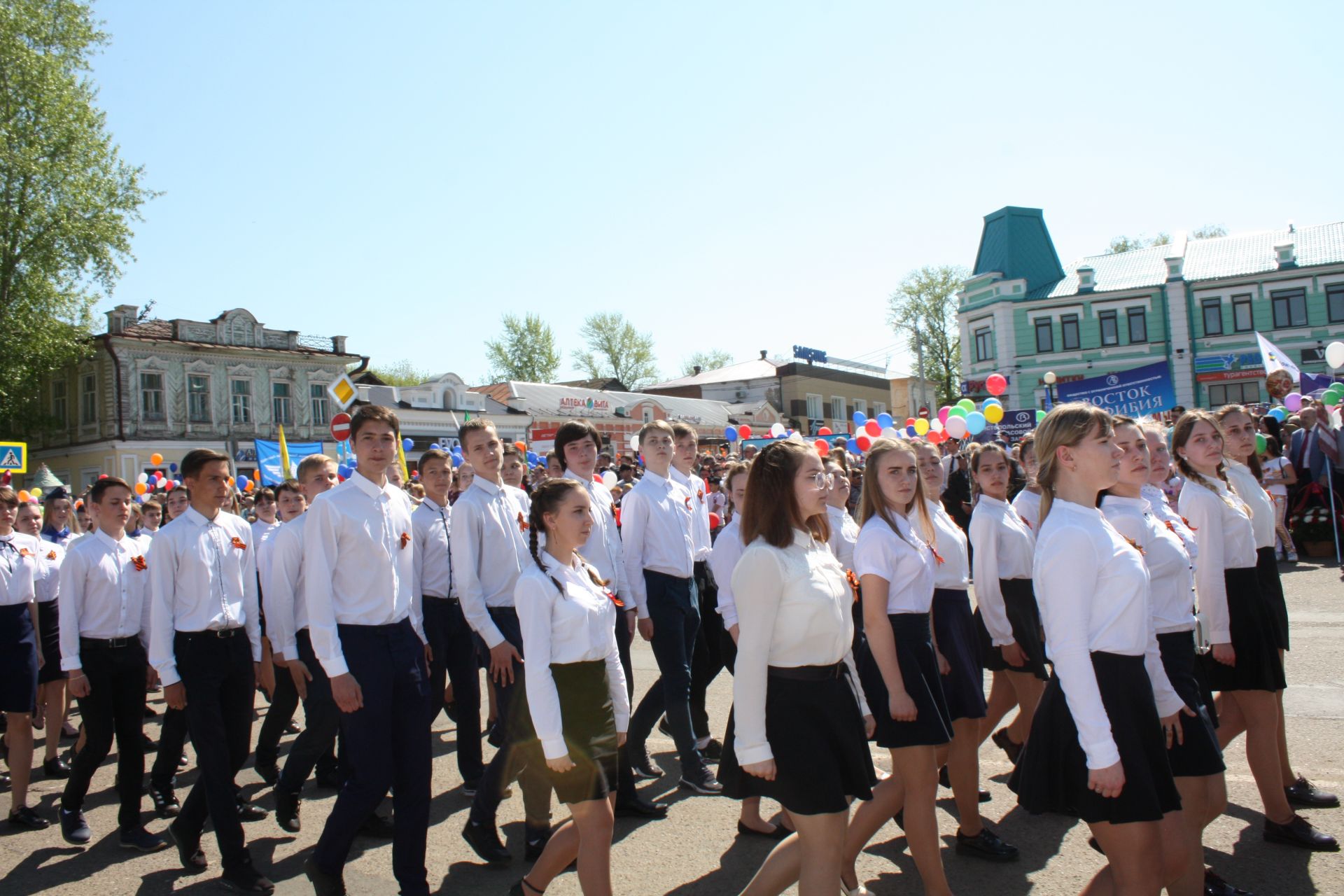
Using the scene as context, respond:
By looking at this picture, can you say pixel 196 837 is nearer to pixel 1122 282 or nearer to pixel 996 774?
pixel 996 774

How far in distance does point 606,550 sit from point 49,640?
4.66 m

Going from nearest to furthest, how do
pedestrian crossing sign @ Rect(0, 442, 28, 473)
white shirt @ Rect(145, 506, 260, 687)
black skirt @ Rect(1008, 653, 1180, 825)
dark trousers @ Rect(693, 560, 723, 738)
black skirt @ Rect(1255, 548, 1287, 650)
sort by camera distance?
black skirt @ Rect(1008, 653, 1180, 825) < black skirt @ Rect(1255, 548, 1287, 650) < white shirt @ Rect(145, 506, 260, 687) < dark trousers @ Rect(693, 560, 723, 738) < pedestrian crossing sign @ Rect(0, 442, 28, 473)

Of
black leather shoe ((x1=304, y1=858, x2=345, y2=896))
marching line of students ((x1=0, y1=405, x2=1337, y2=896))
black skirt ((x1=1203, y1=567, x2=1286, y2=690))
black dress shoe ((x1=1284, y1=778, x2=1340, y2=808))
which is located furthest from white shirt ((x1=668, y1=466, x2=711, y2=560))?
black dress shoe ((x1=1284, y1=778, x2=1340, y2=808))

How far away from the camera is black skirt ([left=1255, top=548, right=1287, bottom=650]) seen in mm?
4199

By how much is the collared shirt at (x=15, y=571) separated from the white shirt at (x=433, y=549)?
8.92 ft

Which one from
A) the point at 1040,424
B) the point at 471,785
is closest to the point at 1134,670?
the point at 1040,424

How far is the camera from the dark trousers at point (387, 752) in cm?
386

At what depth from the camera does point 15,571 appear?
20.2 feet

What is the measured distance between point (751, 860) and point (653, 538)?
1991 millimetres

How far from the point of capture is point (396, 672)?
4059 mm

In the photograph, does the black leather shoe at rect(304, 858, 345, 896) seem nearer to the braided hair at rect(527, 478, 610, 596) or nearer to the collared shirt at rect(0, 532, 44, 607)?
the braided hair at rect(527, 478, 610, 596)

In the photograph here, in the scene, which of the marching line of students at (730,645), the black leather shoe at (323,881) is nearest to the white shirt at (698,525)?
the marching line of students at (730,645)

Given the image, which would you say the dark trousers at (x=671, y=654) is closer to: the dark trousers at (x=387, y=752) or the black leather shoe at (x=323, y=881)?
the dark trousers at (x=387, y=752)

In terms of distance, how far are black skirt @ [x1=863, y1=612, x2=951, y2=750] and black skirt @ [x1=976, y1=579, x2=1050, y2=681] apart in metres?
1.07
